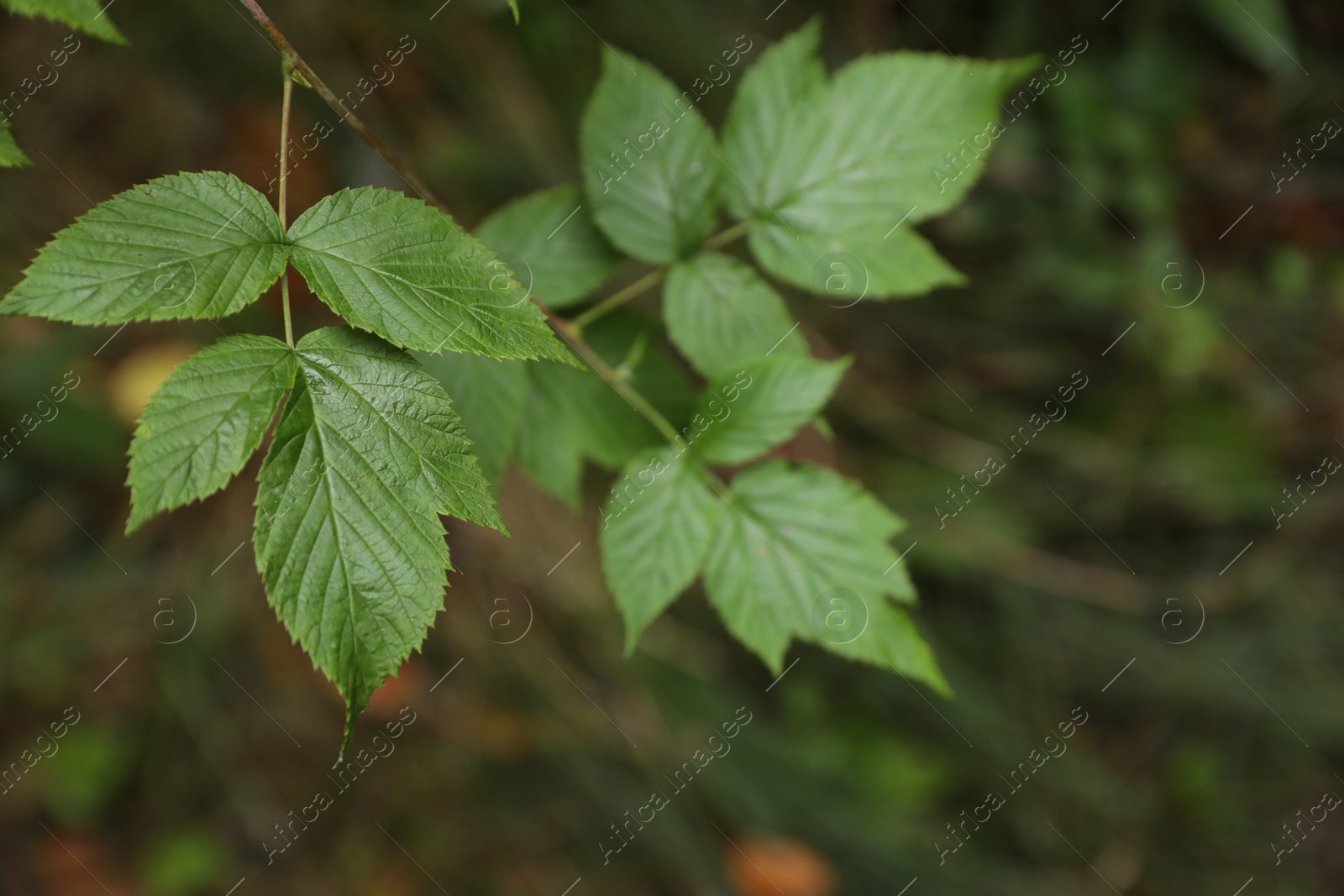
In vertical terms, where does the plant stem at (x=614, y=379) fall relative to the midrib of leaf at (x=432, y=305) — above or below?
below

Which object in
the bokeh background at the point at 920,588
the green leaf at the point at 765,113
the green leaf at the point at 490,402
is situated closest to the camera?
the green leaf at the point at 490,402

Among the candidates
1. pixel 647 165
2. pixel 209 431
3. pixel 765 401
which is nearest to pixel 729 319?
pixel 765 401

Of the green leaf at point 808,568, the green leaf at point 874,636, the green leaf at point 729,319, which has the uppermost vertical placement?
the green leaf at point 729,319

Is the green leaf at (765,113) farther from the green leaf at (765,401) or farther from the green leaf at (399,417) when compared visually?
the green leaf at (399,417)

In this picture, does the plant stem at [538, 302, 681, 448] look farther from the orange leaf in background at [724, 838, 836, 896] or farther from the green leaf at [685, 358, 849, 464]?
the orange leaf in background at [724, 838, 836, 896]

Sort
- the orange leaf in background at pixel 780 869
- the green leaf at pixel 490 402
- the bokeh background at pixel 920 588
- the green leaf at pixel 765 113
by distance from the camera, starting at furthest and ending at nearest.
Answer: the orange leaf in background at pixel 780 869 → the bokeh background at pixel 920 588 → the green leaf at pixel 765 113 → the green leaf at pixel 490 402

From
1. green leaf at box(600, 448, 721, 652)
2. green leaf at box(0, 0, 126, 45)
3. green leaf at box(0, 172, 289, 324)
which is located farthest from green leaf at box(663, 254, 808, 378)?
green leaf at box(0, 0, 126, 45)

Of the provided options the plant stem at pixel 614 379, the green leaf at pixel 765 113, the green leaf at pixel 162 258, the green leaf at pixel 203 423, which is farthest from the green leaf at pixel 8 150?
the green leaf at pixel 765 113

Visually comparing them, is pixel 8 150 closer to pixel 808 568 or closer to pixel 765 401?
pixel 765 401
